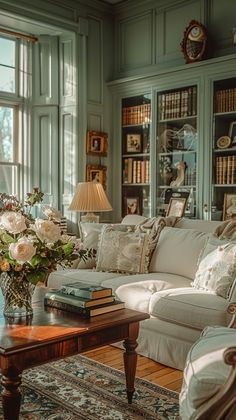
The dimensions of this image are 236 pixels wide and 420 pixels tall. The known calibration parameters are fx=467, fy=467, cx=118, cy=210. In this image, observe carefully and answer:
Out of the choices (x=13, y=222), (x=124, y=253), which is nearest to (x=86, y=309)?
(x=13, y=222)

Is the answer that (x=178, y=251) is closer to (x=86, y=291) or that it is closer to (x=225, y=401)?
(x=86, y=291)

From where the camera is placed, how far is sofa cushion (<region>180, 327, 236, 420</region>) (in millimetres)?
Result: 1604

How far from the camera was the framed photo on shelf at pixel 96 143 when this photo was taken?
5195 mm

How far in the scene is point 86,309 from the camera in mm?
2301

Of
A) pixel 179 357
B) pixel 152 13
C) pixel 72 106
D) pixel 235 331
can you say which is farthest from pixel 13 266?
pixel 152 13

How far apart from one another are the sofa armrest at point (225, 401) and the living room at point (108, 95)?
2952 millimetres

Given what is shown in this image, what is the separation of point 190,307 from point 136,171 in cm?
260

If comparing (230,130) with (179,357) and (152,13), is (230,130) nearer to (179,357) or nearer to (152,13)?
(152,13)

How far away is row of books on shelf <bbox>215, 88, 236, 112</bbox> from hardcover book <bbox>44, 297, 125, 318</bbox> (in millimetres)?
2564

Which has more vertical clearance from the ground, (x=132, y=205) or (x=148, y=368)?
(x=132, y=205)

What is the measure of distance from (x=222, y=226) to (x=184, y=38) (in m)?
2.16

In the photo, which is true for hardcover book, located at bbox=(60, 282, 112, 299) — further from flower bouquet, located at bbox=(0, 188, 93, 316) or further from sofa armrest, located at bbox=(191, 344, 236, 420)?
sofa armrest, located at bbox=(191, 344, 236, 420)

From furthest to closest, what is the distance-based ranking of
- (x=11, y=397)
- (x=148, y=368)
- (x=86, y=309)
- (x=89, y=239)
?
(x=89, y=239)
(x=148, y=368)
(x=86, y=309)
(x=11, y=397)

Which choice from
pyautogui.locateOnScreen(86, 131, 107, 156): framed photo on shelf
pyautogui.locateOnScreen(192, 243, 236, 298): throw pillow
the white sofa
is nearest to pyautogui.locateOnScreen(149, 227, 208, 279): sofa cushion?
the white sofa
